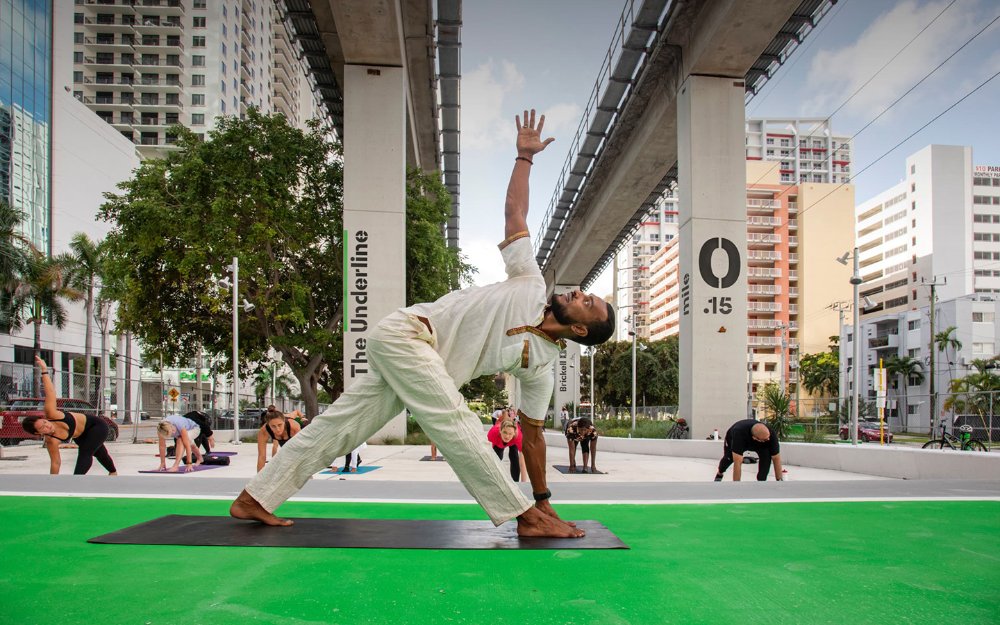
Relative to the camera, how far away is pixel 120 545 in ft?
8.29

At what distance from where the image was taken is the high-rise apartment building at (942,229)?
242 ft

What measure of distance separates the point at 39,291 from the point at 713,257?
3325cm

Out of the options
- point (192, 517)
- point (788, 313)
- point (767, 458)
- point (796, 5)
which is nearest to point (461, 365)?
point (192, 517)

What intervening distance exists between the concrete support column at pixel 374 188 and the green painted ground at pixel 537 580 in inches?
608

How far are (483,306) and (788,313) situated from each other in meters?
80.1

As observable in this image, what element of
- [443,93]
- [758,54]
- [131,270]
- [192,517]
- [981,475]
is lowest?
[981,475]

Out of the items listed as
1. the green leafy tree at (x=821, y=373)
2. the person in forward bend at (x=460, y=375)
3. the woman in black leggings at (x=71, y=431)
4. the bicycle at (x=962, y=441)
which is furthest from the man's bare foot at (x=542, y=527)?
the green leafy tree at (x=821, y=373)

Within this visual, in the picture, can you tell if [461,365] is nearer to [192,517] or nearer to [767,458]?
[192,517]

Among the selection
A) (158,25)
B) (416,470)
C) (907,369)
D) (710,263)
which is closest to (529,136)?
(416,470)

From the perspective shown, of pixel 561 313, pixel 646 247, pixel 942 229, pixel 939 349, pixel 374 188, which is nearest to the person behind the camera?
pixel 561 313

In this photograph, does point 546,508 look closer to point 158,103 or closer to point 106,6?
point 158,103

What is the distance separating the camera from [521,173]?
3184 millimetres

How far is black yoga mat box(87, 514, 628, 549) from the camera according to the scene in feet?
8.34

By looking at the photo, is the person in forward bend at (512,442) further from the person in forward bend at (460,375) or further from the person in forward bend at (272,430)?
the person in forward bend at (460,375)
